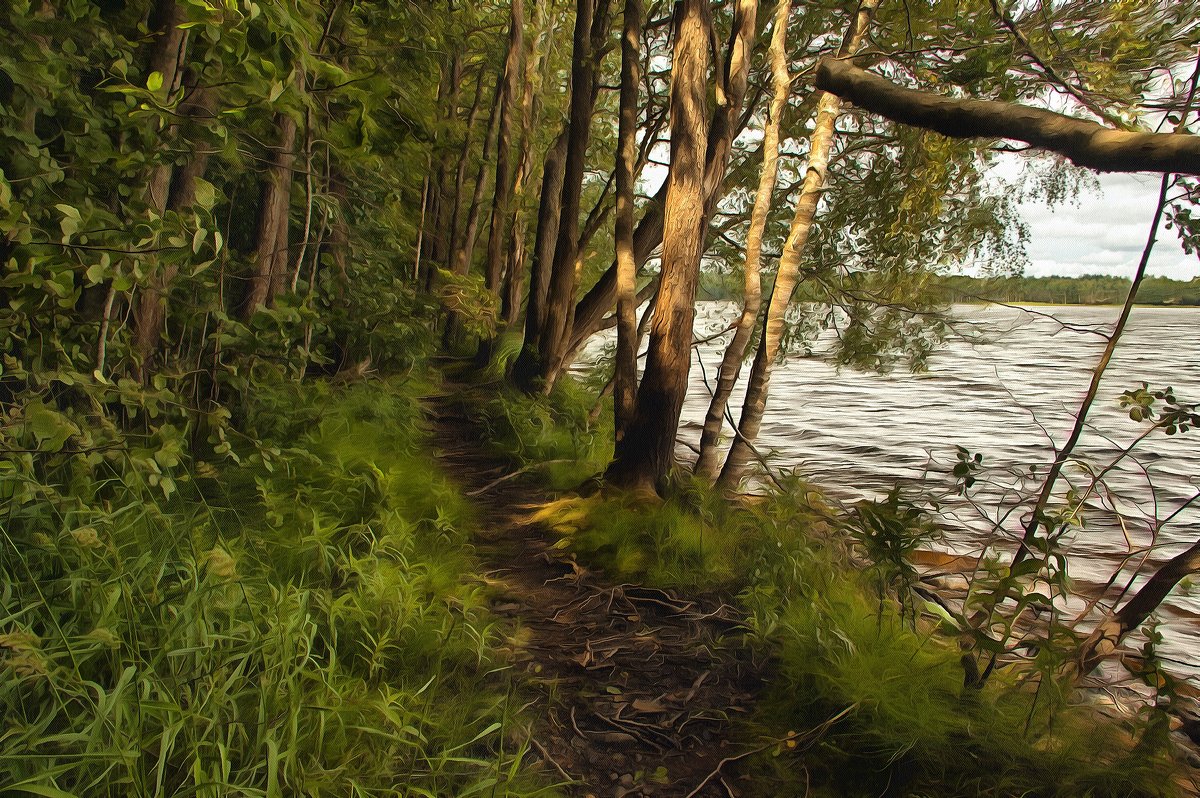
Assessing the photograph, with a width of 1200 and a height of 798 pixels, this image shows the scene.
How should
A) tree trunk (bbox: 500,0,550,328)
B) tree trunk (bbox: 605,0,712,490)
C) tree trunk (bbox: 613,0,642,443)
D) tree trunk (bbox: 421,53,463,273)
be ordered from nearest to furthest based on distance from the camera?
tree trunk (bbox: 605,0,712,490), tree trunk (bbox: 613,0,642,443), tree trunk (bbox: 421,53,463,273), tree trunk (bbox: 500,0,550,328)

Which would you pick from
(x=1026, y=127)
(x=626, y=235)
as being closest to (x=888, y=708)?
(x=1026, y=127)

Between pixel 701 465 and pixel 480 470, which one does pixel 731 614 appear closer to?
pixel 701 465

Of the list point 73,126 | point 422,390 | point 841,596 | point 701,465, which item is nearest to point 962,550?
point 701,465

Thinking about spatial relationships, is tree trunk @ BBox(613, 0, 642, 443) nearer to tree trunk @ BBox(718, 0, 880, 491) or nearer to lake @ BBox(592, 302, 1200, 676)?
tree trunk @ BBox(718, 0, 880, 491)

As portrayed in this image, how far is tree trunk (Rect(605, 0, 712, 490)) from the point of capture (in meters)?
4.95

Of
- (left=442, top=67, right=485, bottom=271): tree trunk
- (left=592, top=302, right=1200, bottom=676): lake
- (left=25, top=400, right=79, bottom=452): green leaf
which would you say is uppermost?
(left=442, top=67, right=485, bottom=271): tree trunk

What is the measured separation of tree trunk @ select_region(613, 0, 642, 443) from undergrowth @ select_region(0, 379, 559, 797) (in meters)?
2.35

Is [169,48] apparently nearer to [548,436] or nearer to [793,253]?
[793,253]

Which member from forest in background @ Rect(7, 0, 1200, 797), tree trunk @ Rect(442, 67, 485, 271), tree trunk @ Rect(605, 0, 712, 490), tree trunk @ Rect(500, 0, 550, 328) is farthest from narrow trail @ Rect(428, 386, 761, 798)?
tree trunk @ Rect(442, 67, 485, 271)

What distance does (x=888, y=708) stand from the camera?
2582 millimetres

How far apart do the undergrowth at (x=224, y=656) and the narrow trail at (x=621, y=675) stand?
0.22m

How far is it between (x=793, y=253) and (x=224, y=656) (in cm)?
394

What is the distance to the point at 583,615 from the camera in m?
3.74

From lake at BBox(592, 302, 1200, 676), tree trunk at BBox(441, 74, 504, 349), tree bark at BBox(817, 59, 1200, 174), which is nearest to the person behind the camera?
tree bark at BBox(817, 59, 1200, 174)
